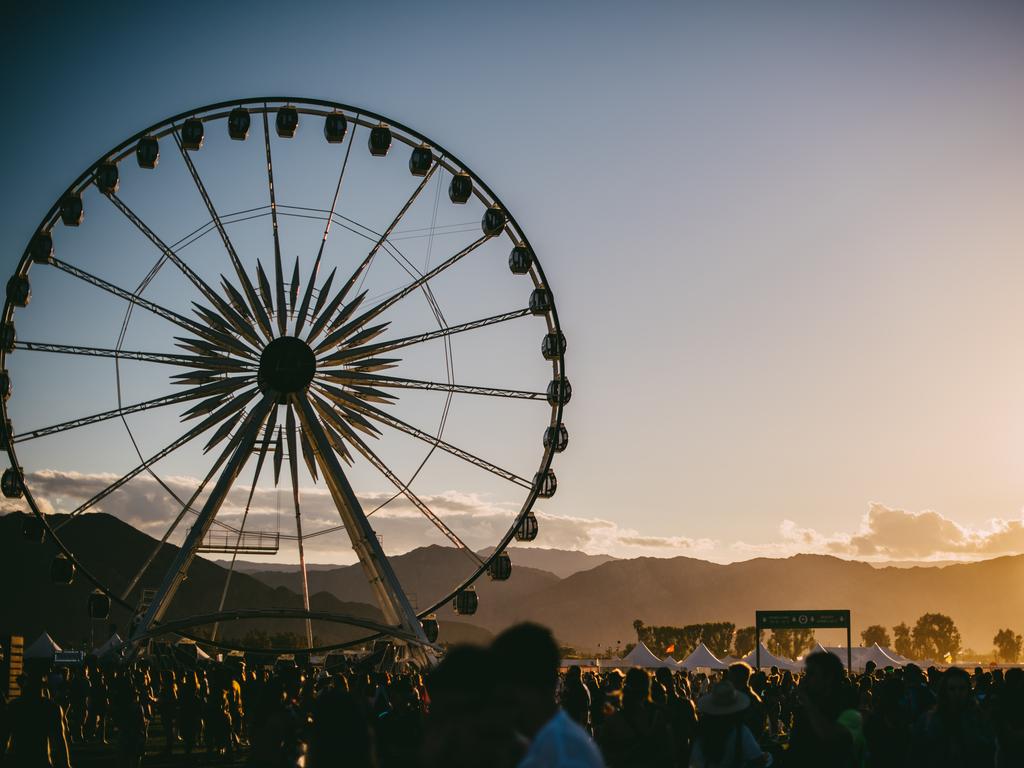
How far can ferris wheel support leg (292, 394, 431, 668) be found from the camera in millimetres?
27219

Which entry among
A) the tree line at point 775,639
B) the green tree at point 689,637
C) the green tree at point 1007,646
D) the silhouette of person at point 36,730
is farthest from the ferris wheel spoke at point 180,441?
the green tree at point 1007,646

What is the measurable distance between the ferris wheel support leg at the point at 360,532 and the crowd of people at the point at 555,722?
841 cm

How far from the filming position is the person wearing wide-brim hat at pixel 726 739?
25.5 ft

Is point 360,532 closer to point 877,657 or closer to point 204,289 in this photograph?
point 204,289

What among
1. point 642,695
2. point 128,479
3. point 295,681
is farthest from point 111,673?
point 642,695

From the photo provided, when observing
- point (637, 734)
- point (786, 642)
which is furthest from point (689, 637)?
point (637, 734)

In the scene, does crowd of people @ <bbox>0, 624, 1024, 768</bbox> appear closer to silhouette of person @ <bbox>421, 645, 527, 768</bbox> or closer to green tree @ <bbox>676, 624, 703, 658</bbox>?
silhouette of person @ <bbox>421, 645, 527, 768</bbox>

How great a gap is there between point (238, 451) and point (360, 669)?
21.6 feet

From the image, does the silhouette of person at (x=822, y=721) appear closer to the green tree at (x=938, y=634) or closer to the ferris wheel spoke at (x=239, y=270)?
the ferris wheel spoke at (x=239, y=270)

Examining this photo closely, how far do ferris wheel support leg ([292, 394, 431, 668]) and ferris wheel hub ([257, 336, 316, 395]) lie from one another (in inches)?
17.5

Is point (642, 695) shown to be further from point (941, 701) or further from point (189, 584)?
point (189, 584)

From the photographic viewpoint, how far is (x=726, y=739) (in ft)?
25.7

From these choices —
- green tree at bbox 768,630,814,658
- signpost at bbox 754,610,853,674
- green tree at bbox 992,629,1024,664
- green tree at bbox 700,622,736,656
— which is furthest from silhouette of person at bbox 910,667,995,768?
green tree at bbox 992,629,1024,664

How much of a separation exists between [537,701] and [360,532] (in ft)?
79.7
